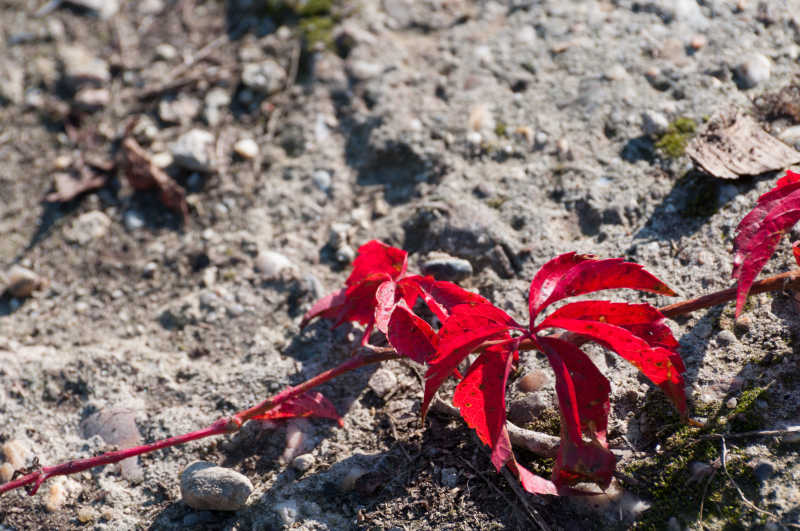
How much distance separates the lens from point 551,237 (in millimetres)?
2215

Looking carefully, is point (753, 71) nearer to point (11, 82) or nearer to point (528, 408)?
point (528, 408)

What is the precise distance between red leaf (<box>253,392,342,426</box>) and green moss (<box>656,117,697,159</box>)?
1454 millimetres

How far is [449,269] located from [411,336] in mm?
528

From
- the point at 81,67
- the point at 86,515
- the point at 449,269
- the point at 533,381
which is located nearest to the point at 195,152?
the point at 81,67

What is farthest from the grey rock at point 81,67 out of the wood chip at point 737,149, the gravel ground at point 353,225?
the wood chip at point 737,149

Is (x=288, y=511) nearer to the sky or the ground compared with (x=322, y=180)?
nearer to the ground

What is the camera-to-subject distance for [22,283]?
2484mm

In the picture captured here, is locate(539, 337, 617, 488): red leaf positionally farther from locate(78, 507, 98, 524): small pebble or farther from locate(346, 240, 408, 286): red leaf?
locate(78, 507, 98, 524): small pebble

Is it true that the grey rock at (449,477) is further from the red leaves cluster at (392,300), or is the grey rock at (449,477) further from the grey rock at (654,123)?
the grey rock at (654,123)

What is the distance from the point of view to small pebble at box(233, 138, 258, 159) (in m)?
2.74

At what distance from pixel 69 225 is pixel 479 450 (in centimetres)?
195

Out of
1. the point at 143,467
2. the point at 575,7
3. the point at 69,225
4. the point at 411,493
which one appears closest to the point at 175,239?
the point at 69,225

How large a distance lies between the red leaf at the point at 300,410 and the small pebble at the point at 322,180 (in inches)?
38.4

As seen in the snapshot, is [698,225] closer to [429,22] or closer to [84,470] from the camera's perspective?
[429,22]
